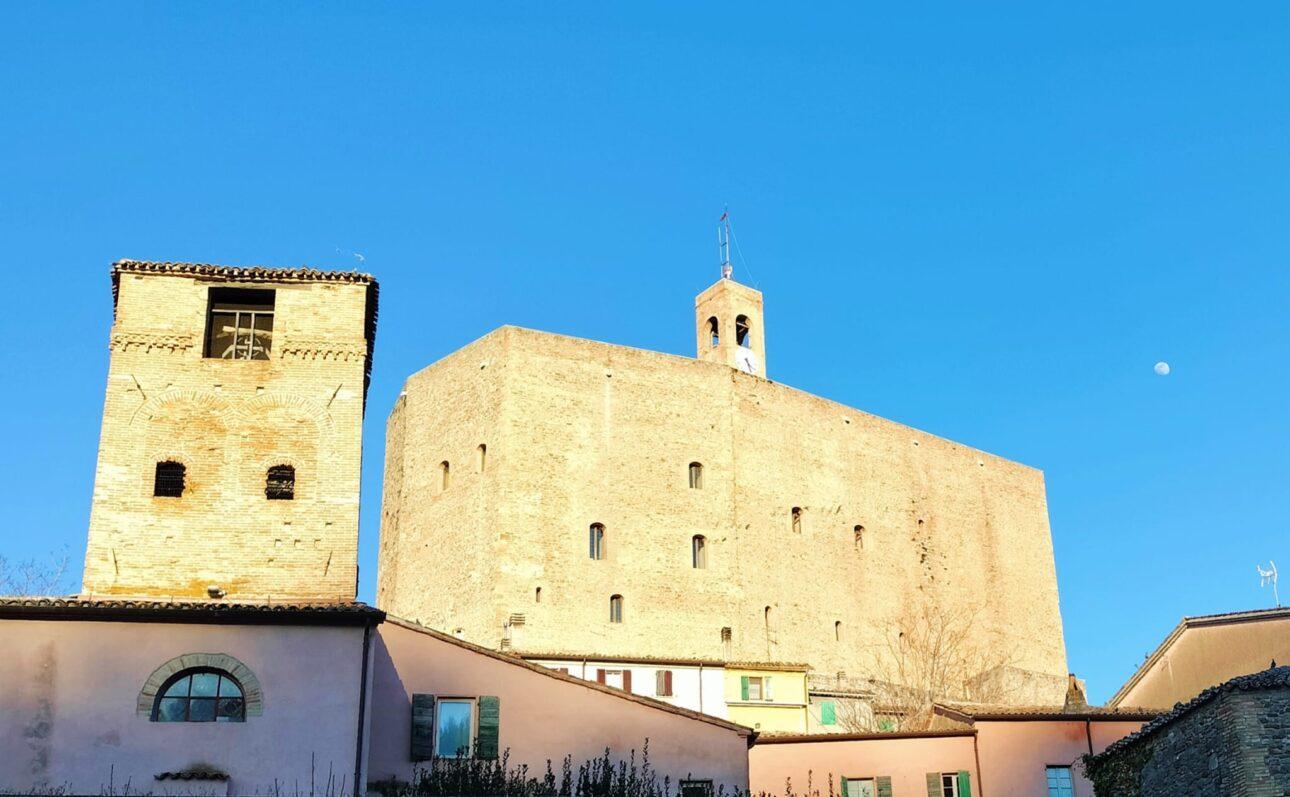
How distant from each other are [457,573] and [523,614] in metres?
2.80

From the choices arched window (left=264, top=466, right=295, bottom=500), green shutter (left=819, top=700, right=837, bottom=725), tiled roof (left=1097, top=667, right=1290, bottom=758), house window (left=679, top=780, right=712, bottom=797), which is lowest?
house window (left=679, top=780, right=712, bottom=797)

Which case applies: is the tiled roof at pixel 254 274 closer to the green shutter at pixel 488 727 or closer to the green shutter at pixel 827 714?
the green shutter at pixel 488 727

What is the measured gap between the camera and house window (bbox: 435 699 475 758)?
2194 centimetres

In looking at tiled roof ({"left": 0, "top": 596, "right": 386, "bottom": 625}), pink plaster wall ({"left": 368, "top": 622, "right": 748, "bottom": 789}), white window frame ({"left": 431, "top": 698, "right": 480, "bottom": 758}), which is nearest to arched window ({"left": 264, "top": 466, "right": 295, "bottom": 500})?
pink plaster wall ({"left": 368, "top": 622, "right": 748, "bottom": 789})

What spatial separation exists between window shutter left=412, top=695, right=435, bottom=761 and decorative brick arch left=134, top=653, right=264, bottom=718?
3125 millimetres

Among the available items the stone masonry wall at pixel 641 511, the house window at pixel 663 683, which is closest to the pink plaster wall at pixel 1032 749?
the house window at pixel 663 683

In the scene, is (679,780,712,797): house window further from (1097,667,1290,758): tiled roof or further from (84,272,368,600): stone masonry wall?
(1097,667,1290,758): tiled roof

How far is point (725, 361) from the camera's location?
51.6m

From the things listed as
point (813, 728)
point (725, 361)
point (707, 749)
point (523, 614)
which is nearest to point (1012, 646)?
point (725, 361)

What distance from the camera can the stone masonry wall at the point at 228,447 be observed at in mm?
22531

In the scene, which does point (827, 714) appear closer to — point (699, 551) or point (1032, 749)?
point (699, 551)

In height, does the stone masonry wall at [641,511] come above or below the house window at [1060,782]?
above

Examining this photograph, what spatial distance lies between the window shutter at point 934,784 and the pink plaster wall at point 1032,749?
0.85 m

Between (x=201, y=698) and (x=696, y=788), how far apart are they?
302 inches
